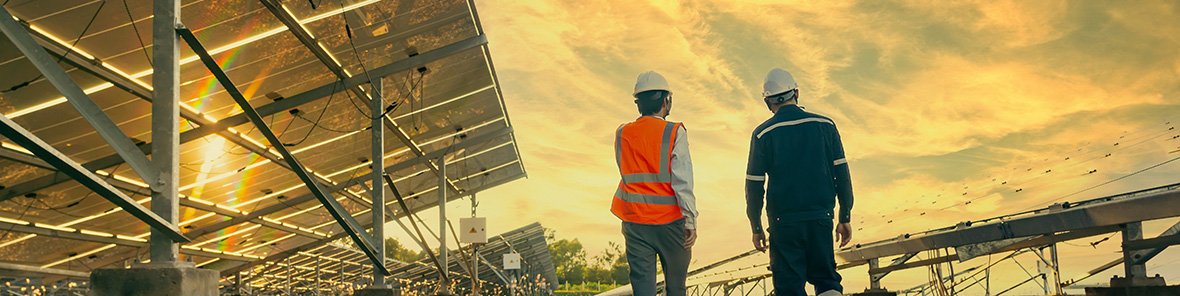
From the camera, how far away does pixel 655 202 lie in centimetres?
500

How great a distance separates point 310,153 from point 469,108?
3.40 metres

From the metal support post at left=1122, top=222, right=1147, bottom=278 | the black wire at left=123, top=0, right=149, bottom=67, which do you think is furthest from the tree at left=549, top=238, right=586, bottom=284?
the metal support post at left=1122, top=222, right=1147, bottom=278

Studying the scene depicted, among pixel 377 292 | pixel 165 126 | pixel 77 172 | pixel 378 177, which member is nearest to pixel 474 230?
pixel 378 177

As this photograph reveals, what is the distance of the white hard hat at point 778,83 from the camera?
585 centimetres

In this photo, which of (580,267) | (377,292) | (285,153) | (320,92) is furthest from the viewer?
(580,267)

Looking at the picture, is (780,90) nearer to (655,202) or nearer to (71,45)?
(655,202)

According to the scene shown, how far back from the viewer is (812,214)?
5.36m

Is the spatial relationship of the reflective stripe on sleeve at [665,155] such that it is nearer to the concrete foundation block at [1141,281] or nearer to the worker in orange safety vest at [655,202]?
the worker in orange safety vest at [655,202]

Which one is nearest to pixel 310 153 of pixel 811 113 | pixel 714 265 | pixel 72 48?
→ pixel 72 48

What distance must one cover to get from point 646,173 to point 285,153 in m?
5.44

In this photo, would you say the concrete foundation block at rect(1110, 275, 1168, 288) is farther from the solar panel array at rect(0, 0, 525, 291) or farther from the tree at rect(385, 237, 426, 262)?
the tree at rect(385, 237, 426, 262)

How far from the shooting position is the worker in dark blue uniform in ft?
17.6

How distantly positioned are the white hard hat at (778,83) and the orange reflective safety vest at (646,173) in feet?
3.23

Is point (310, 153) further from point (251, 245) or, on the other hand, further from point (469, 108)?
point (251, 245)
